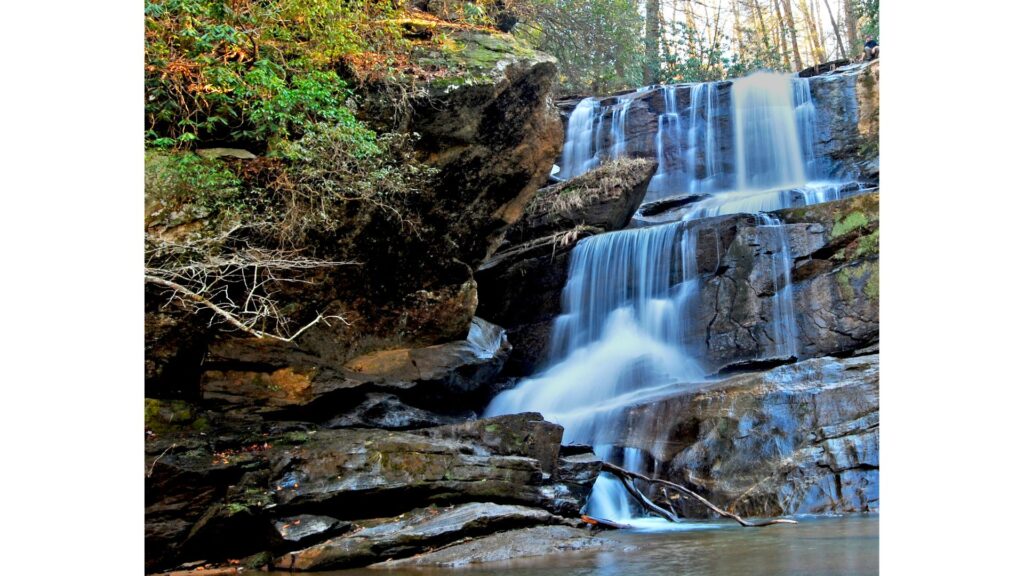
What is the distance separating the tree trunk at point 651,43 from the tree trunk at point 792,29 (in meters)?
1.71

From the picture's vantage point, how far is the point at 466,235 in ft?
21.8

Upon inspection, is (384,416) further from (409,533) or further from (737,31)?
(737,31)

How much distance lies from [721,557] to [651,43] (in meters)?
8.88

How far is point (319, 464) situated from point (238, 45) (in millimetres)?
2756

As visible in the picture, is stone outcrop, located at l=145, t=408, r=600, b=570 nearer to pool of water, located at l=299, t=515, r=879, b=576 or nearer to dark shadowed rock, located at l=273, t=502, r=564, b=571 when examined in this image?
dark shadowed rock, located at l=273, t=502, r=564, b=571

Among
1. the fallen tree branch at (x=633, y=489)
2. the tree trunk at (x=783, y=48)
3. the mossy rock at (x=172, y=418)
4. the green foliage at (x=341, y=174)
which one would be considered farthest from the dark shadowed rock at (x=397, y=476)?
the tree trunk at (x=783, y=48)

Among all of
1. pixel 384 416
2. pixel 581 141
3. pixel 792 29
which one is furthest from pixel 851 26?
pixel 384 416

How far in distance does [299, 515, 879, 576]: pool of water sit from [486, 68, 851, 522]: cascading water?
3.44 feet

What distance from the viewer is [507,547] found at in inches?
166

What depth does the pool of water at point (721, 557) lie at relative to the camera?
3.61m

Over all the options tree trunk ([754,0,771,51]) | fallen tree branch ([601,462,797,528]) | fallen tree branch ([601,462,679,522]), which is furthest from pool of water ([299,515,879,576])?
tree trunk ([754,0,771,51])

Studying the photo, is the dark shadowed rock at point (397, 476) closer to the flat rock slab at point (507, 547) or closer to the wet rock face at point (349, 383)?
the flat rock slab at point (507, 547)
